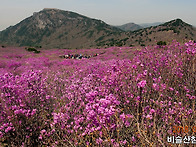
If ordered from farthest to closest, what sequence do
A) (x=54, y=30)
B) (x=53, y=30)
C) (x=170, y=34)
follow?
(x=53, y=30) < (x=54, y=30) < (x=170, y=34)

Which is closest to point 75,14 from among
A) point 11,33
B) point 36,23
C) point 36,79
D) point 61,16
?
point 61,16

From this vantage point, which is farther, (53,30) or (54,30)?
(53,30)

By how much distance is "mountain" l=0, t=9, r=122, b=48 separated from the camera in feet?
423

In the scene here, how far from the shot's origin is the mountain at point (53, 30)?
129 meters

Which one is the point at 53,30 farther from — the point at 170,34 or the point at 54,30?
the point at 170,34

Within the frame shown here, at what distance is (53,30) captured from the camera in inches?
6181

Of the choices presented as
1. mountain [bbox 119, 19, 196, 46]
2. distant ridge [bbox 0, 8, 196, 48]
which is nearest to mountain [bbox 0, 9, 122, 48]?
distant ridge [bbox 0, 8, 196, 48]

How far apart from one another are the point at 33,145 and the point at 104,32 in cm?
12058

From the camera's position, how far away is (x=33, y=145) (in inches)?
187

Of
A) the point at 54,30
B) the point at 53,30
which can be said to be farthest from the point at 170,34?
the point at 53,30

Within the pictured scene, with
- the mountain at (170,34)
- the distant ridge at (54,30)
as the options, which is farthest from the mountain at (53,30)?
the mountain at (170,34)

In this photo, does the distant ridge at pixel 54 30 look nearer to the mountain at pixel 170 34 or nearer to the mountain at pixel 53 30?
the mountain at pixel 53 30

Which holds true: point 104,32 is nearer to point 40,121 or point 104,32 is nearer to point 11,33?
point 11,33

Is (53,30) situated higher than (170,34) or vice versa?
(53,30)
